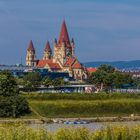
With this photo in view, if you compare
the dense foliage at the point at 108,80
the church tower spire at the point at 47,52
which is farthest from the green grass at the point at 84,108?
the church tower spire at the point at 47,52

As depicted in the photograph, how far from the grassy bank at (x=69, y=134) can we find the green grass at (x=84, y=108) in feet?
126

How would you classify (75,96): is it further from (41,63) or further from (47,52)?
(47,52)

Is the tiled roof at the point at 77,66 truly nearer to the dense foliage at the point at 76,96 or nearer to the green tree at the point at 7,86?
the dense foliage at the point at 76,96

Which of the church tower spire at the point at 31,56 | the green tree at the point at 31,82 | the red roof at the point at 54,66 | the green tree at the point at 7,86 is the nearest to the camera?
the green tree at the point at 7,86

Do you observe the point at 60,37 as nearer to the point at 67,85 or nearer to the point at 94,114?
the point at 67,85

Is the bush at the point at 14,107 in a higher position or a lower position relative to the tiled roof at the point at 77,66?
lower

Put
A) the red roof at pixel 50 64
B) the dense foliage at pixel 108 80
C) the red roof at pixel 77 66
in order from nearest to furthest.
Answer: the dense foliage at pixel 108 80 → the red roof at pixel 77 66 → the red roof at pixel 50 64

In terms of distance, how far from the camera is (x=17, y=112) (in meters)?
68.2

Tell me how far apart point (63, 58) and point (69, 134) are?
138595 mm

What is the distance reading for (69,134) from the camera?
101 ft

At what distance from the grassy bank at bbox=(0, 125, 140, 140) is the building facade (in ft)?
416

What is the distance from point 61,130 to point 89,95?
51003 millimetres

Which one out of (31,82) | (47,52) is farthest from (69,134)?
(47,52)

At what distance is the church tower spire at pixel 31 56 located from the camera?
179500 mm
